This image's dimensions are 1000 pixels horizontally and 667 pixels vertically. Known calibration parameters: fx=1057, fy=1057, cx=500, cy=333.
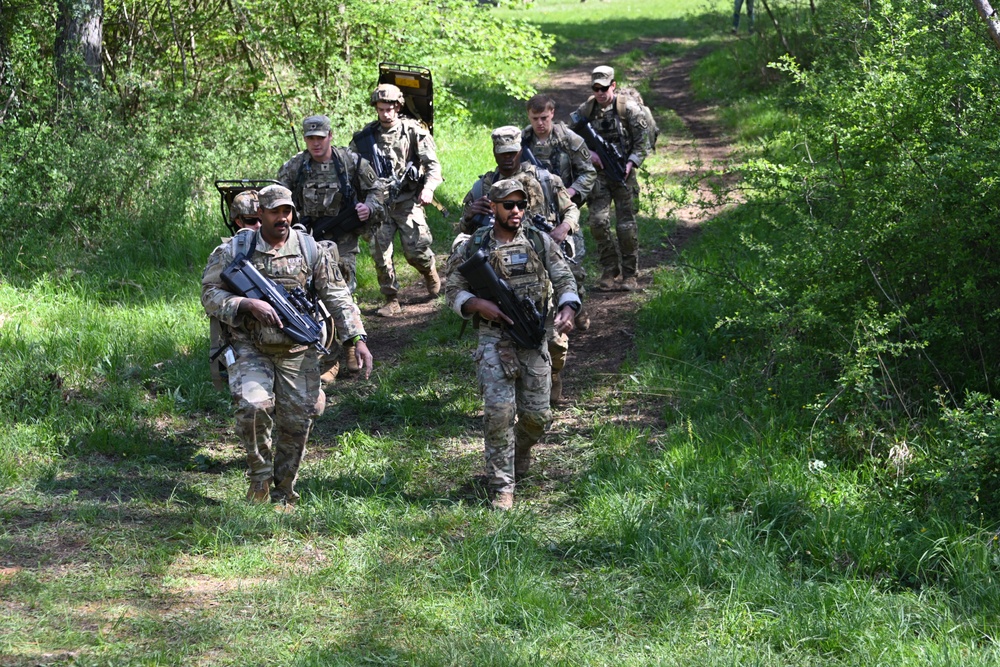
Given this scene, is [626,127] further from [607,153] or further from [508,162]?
[508,162]

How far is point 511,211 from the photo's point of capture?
6203 millimetres

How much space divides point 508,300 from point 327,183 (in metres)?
3.01

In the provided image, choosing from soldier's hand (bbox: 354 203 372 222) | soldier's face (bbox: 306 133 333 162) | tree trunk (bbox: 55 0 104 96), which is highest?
tree trunk (bbox: 55 0 104 96)

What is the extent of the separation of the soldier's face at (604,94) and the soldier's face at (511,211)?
3.87 metres

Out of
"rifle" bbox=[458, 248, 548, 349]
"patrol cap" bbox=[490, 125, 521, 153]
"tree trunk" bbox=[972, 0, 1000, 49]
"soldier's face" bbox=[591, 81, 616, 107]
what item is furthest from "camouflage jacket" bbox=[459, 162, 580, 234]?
"tree trunk" bbox=[972, 0, 1000, 49]

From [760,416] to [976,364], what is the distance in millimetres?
1374

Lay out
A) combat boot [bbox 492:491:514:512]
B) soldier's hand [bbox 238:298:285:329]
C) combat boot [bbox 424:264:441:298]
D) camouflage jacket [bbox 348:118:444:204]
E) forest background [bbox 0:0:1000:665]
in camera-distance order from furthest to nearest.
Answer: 1. combat boot [bbox 424:264:441:298]
2. camouflage jacket [bbox 348:118:444:204]
3. combat boot [bbox 492:491:514:512]
4. soldier's hand [bbox 238:298:285:329]
5. forest background [bbox 0:0:1000:665]

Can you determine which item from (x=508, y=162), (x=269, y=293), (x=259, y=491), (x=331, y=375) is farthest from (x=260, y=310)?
(x=331, y=375)

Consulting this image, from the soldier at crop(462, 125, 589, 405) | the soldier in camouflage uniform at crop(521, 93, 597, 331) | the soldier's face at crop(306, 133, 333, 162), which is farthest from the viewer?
the soldier in camouflage uniform at crop(521, 93, 597, 331)

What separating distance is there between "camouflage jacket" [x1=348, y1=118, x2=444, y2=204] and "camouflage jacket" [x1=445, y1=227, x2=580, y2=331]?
10.6 ft

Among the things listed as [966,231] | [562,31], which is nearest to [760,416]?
[966,231]

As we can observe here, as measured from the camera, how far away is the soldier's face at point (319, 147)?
27.4 ft

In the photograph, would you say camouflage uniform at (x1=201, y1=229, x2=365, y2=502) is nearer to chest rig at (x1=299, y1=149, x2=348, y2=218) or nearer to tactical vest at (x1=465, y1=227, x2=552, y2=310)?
tactical vest at (x1=465, y1=227, x2=552, y2=310)

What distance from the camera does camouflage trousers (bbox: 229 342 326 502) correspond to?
19.5 ft
